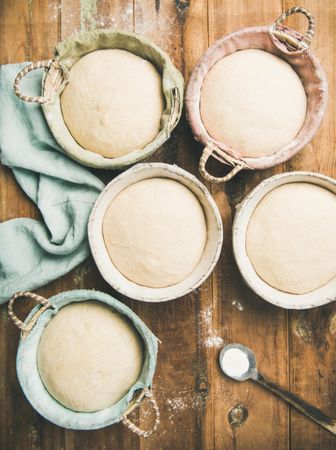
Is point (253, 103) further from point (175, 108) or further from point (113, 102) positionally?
point (113, 102)

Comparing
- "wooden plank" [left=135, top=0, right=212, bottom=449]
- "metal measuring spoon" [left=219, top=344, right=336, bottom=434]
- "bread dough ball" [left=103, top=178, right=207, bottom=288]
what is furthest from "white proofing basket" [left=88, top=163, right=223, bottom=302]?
"metal measuring spoon" [left=219, top=344, right=336, bottom=434]

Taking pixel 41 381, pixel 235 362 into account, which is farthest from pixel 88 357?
pixel 235 362

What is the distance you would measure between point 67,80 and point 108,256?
0.39 meters

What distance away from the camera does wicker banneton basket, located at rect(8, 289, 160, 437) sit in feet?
2.86

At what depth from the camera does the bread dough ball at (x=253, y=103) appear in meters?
0.88

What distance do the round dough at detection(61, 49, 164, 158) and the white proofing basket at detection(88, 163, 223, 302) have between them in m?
0.07

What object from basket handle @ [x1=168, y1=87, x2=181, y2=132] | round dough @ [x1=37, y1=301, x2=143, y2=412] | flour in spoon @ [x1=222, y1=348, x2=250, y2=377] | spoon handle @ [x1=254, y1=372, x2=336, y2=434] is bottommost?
spoon handle @ [x1=254, y1=372, x2=336, y2=434]

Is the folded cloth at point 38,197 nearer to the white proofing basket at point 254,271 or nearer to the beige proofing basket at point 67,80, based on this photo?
the beige proofing basket at point 67,80

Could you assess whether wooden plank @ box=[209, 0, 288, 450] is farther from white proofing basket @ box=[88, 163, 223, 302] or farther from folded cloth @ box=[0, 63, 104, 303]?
folded cloth @ box=[0, 63, 104, 303]

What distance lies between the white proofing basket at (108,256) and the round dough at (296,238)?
10cm

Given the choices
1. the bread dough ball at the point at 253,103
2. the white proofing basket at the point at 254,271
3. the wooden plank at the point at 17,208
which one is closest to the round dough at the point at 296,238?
the white proofing basket at the point at 254,271

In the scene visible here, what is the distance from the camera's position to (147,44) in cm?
89

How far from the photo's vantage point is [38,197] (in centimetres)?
96

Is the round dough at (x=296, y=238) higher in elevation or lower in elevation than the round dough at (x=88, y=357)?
higher
